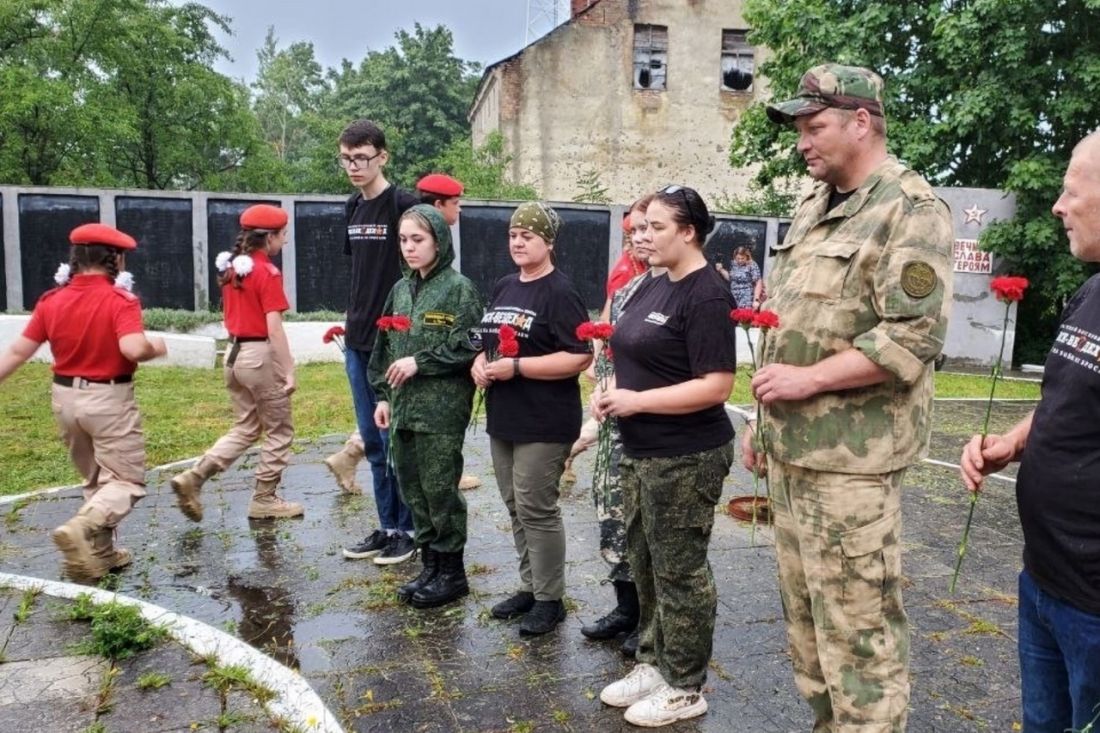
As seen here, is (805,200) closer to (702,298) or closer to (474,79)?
(702,298)

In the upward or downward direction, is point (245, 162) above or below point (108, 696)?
above

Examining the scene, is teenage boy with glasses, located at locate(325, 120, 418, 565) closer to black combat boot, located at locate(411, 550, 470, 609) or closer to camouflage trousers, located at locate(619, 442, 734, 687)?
black combat boot, located at locate(411, 550, 470, 609)

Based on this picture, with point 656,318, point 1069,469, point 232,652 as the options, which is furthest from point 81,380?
point 1069,469

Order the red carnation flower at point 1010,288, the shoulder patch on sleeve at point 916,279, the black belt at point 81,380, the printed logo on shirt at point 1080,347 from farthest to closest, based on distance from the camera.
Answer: the black belt at point 81,380 → the red carnation flower at point 1010,288 → the shoulder patch on sleeve at point 916,279 → the printed logo on shirt at point 1080,347

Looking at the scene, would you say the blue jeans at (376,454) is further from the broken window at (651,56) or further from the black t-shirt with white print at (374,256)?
the broken window at (651,56)

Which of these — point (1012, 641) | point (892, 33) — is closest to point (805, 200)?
point (1012, 641)

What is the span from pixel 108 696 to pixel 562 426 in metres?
2.06

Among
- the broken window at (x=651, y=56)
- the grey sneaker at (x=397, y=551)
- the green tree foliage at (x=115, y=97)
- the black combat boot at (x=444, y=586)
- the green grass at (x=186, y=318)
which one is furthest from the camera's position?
→ the broken window at (x=651, y=56)

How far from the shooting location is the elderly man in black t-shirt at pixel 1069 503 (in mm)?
1978

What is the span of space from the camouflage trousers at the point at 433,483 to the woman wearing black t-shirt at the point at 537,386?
289 millimetres

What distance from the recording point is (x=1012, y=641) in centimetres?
394

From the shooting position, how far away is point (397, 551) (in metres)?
4.99

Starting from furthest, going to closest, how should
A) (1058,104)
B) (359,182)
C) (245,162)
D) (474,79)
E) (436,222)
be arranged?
(474,79)
(245,162)
(1058,104)
(359,182)
(436,222)

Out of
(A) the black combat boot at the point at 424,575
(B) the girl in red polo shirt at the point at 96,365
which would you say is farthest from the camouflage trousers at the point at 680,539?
(B) the girl in red polo shirt at the point at 96,365
